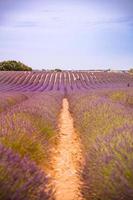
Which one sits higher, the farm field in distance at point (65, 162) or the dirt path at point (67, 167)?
the farm field in distance at point (65, 162)

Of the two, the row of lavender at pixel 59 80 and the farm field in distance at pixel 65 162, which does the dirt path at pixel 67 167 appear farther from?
the row of lavender at pixel 59 80

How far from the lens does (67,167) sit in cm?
701

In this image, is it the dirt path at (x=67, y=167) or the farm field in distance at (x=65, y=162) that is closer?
the farm field in distance at (x=65, y=162)

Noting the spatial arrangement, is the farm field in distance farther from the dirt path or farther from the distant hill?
the distant hill

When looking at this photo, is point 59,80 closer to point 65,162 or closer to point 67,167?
point 65,162

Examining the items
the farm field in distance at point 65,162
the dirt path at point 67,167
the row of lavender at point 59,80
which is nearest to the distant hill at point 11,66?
the row of lavender at point 59,80

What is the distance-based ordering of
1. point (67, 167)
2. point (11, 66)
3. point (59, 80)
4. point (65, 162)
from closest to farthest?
point (67, 167)
point (65, 162)
point (59, 80)
point (11, 66)

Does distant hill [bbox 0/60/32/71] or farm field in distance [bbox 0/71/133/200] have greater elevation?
distant hill [bbox 0/60/32/71]

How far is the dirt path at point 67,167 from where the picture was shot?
5.44 meters

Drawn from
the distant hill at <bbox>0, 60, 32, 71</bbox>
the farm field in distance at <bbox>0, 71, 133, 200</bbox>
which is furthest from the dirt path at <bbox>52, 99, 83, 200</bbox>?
the distant hill at <bbox>0, 60, 32, 71</bbox>

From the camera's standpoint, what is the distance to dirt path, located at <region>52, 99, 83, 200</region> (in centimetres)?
544

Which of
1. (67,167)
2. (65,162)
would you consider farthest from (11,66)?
(67,167)

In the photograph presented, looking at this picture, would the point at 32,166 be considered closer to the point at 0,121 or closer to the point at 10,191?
the point at 10,191

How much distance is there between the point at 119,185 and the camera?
416 centimetres
